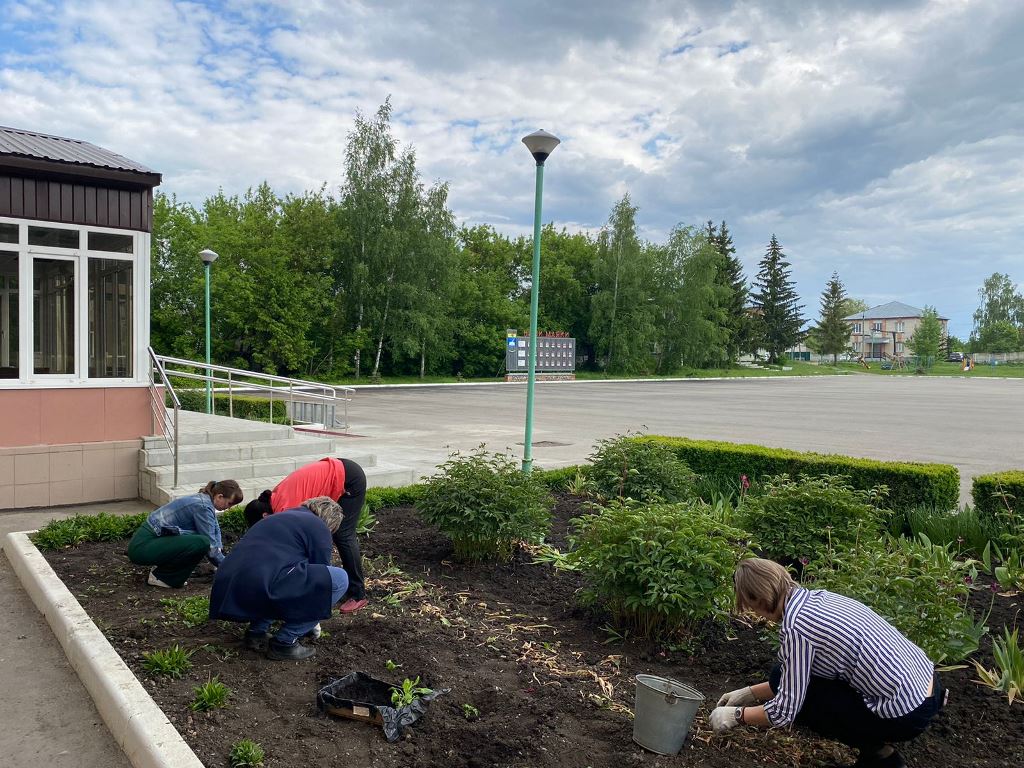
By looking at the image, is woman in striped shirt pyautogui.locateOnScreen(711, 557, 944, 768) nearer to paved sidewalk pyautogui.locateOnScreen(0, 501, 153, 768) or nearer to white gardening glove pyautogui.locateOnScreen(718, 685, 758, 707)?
white gardening glove pyautogui.locateOnScreen(718, 685, 758, 707)

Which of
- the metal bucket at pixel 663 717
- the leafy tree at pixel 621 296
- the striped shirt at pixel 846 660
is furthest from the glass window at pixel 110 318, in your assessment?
the leafy tree at pixel 621 296

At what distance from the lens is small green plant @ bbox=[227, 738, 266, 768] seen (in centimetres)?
304

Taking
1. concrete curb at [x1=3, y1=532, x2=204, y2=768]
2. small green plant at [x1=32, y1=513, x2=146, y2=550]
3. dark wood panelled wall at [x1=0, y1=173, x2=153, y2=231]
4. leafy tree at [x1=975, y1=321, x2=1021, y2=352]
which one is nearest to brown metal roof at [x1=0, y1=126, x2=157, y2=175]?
dark wood panelled wall at [x1=0, y1=173, x2=153, y2=231]

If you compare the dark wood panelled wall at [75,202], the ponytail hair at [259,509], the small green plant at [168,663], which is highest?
the dark wood panelled wall at [75,202]

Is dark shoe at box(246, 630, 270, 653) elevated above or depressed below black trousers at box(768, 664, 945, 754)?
below

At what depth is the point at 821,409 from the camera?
25797mm

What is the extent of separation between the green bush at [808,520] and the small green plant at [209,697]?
158 inches

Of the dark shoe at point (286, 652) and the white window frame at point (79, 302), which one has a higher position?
the white window frame at point (79, 302)

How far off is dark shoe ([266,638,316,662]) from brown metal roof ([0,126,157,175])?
634 cm

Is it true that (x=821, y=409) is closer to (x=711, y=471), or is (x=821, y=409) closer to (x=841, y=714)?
(x=711, y=471)

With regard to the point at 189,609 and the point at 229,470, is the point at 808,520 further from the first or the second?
the point at 229,470

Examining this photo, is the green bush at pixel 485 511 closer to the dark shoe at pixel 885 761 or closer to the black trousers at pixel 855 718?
the black trousers at pixel 855 718

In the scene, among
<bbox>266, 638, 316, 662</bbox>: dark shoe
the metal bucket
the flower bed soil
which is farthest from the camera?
<bbox>266, 638, 316, 662</bbox>: dark shoe

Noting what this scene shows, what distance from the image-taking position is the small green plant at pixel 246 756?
3.04m
